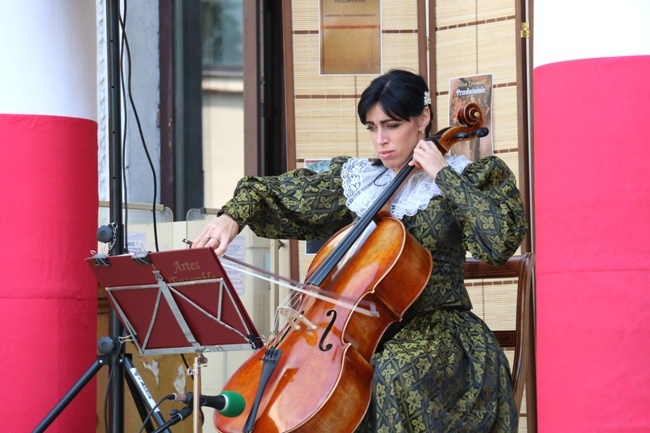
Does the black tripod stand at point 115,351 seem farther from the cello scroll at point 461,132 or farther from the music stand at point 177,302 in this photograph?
the cello scroll at point 461,132

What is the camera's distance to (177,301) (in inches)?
108

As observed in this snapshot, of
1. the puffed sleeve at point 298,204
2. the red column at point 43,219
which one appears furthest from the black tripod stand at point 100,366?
the puffed sleeve at point 298,204

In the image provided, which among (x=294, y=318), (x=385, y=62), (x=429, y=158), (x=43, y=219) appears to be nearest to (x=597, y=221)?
(x=429, y=158)

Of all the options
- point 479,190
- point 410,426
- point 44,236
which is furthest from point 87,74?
point 410,426

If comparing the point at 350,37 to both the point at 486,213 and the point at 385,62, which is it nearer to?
the point at 385,62

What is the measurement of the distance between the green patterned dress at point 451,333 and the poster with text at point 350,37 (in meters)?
1.55

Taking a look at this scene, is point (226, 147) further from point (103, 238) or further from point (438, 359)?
point (438, 359)

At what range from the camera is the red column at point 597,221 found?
8.86ft

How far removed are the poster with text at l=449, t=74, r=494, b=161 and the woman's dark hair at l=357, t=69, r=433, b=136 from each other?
1.35m

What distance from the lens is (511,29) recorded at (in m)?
4.40

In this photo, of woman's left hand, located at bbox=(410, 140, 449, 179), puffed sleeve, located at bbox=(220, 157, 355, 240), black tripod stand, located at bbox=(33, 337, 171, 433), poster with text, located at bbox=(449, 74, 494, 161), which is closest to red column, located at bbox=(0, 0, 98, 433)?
black tripod stand, located at bbox=(33, 337, 171, 433)

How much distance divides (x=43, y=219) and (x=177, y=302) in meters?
0.90

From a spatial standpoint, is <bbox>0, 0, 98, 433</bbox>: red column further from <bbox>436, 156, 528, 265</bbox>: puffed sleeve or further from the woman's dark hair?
<bbox>436, 156, 528, 265</bbox>: puffed sleeve

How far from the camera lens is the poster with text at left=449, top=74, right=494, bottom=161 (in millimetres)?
4441
